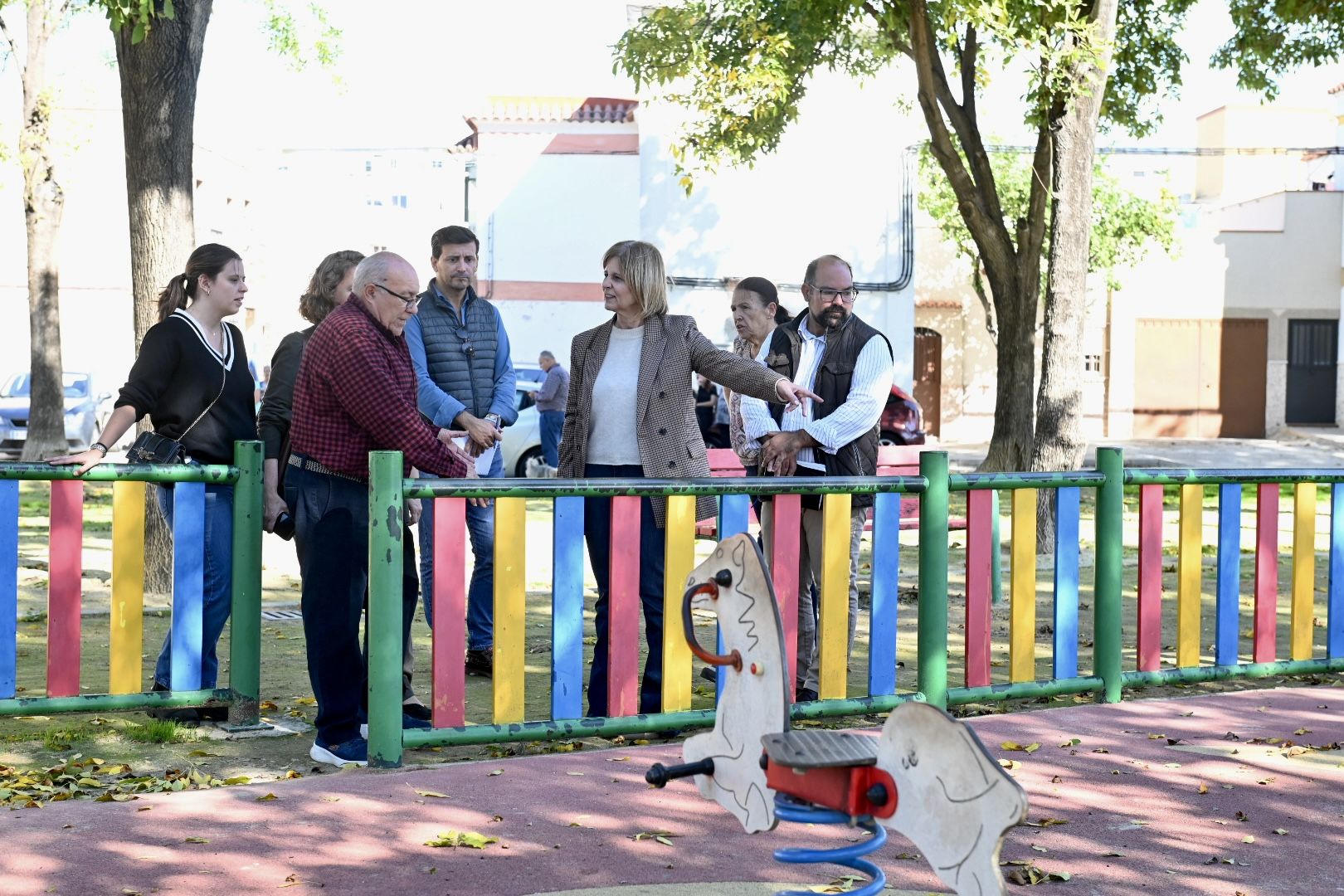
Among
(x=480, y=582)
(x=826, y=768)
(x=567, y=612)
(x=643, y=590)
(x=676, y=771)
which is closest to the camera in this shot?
(x=826, y=768)

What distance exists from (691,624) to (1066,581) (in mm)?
3574

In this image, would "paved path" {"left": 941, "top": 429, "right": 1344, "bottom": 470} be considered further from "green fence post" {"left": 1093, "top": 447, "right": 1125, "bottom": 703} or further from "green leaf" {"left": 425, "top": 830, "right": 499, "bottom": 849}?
"green leaf" {"left": 425, "top": 830, "right": 499, "bottom": 849}

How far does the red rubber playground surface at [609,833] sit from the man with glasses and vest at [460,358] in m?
1.59

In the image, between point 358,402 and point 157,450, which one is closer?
point 358,402

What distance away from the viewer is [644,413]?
604 cm

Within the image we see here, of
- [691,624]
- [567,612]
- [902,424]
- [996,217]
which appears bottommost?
[567,612]

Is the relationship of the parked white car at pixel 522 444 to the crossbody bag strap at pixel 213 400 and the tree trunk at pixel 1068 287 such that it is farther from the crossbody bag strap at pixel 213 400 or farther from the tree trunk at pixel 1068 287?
the crossbody bag strap at pixel 213 400

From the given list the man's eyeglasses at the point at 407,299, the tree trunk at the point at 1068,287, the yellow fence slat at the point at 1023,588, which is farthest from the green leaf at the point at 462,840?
the tree trunk at the point at 1068,287

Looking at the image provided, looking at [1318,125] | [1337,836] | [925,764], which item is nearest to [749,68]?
[1337,836]

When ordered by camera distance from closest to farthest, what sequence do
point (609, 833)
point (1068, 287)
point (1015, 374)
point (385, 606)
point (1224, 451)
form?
point (609, 833) → point (385, 606) → point (1068, 287) → point (1015, 374) → point (1224, 451)

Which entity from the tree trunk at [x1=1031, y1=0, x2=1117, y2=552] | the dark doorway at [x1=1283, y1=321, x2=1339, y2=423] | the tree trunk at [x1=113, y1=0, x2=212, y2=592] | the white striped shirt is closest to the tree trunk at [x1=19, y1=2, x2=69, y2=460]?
the tree trunk at [x1=113, y1=0, x2=212, y2=592]

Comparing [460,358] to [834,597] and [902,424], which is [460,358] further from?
[902,424]

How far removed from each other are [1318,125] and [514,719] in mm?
58778

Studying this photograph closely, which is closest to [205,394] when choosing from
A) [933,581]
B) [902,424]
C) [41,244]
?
[933,581]
